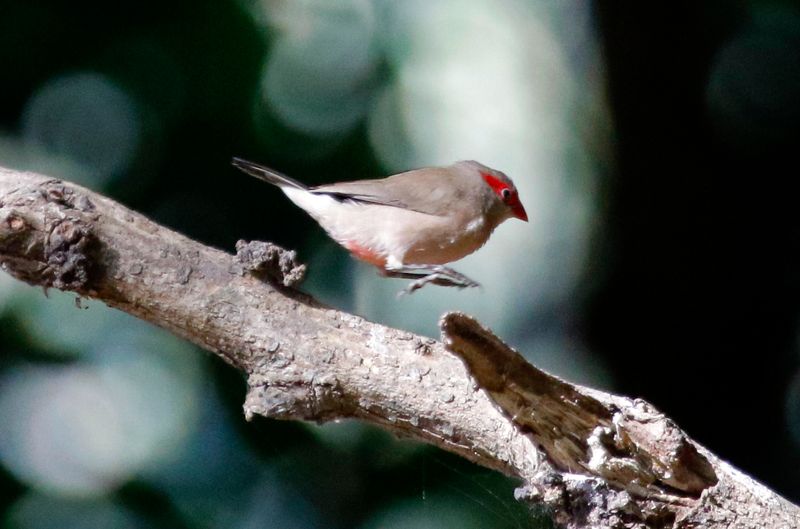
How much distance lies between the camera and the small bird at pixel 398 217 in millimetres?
3791

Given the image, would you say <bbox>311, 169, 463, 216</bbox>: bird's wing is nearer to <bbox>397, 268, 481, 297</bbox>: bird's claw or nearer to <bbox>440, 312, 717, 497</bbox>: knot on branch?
<bbox>397, 268, 481, 297</bbox>: bird's claw

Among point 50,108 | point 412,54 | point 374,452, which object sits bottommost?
point 374,452

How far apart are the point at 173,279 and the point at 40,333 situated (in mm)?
2223

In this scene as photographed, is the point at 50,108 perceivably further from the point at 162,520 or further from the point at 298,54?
the point at 162,520

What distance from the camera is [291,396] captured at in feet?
8.27

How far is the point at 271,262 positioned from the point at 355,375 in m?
0.42

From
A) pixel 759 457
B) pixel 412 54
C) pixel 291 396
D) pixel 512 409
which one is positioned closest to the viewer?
pixel 512 409

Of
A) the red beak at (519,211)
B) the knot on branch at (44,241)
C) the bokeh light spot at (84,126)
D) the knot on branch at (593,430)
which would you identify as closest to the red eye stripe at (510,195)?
the red beak at (519,211)

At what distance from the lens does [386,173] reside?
465 cm

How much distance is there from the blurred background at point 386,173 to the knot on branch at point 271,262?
1744mm

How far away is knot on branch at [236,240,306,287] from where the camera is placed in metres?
2.63

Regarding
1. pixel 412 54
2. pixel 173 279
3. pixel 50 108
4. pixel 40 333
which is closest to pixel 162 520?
pixel 40 333

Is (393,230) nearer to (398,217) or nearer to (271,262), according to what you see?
(398,217)

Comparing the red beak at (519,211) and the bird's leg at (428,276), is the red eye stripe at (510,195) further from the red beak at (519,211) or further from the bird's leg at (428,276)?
the bird's leg at (428,276)
